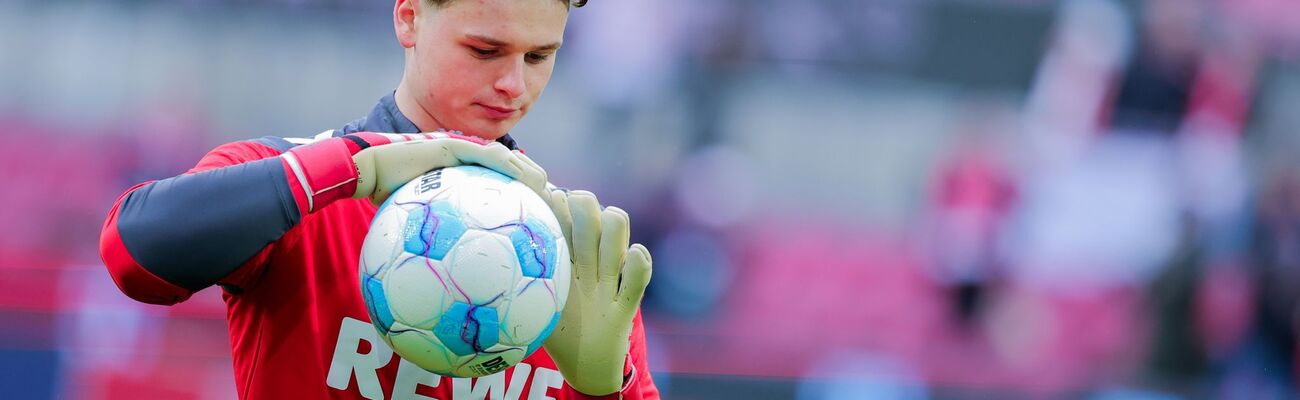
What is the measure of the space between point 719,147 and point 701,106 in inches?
9.3

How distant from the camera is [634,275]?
5.60 feet

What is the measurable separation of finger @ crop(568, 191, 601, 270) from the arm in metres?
0.18

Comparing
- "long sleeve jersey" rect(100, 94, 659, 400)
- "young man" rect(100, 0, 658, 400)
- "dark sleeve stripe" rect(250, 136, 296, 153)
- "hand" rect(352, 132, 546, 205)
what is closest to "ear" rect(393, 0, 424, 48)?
"young man" rect(100, 0, 658, 400)

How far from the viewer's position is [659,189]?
595 centimetres

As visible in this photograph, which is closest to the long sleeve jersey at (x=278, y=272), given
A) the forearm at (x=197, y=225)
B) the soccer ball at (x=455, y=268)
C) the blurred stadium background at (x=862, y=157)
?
the forearm at (x=197, y=225)

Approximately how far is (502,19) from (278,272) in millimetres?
491

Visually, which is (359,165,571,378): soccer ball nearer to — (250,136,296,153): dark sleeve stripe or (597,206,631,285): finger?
(597,206,631,285): finger

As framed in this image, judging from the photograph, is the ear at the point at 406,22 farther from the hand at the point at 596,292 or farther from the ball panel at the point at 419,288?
the ball panel at the point at 419,288

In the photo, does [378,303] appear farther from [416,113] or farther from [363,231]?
[416,113]

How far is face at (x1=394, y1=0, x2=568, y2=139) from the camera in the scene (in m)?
1.79

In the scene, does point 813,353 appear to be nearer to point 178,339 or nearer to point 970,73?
point 970,73

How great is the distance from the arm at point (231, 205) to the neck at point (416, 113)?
0.39 m

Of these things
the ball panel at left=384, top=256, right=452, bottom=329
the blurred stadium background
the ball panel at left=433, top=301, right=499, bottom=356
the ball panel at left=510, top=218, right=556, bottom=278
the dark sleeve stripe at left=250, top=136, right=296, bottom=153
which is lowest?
the blurred stadium background

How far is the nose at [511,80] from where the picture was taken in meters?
1.82
